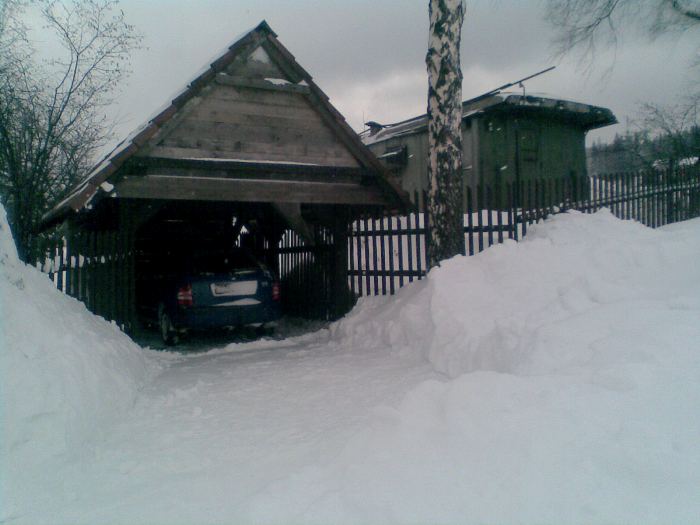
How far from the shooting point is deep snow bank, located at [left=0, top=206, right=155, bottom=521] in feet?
12.1

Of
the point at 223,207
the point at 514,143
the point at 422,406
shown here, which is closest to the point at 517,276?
the point at 422,406

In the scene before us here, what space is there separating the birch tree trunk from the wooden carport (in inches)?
65.2

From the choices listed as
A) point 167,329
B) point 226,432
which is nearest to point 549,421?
point 226,432

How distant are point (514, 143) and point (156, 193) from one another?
1373 cm

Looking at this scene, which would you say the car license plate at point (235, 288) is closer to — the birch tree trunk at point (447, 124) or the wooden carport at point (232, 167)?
the wooden carport at point (232, 167)

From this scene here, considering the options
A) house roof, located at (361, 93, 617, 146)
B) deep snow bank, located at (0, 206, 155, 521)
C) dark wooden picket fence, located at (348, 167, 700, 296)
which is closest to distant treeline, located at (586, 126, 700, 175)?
dark wooden picket fence, located at (348, 167, 700, 296)

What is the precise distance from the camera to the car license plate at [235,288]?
8.91m

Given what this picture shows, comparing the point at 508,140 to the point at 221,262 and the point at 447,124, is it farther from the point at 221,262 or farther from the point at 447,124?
the point at 221,262

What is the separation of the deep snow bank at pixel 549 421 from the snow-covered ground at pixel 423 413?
0.04ft

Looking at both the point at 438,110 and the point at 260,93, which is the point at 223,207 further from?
the point at 438,110

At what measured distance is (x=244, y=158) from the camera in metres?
8.51

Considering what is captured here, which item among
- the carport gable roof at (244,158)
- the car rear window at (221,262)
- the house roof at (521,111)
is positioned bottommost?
the car rear window at (221,262)

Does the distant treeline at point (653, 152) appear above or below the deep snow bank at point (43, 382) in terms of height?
above

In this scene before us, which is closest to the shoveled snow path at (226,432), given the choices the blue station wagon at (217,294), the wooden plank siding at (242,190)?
the blue station wagon at (217,294)
